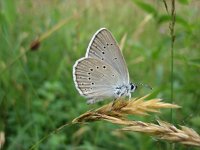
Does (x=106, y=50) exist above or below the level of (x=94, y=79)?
above

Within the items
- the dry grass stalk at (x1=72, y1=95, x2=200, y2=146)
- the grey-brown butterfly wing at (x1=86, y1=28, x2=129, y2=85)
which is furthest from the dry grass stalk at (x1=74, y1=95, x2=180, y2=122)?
the grey-brown butterfly wing at (x1=86, y1=28, x2=129, y2=85)

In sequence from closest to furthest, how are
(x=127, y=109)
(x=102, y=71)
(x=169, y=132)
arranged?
(x=169, y=132) < (x=127, y=109) < (x=102, y=71)

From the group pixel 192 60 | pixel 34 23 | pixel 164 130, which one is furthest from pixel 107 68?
pixel 34 23

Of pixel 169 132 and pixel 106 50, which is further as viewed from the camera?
pixel 106 50

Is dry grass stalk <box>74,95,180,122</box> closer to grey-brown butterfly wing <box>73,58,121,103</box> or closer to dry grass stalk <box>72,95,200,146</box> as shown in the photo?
dry grass stalk <box>72,95,200,146</box>

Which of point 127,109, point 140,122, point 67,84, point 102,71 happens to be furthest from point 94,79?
point 67,84

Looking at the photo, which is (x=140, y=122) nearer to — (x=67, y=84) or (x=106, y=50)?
(x=106, y=50)

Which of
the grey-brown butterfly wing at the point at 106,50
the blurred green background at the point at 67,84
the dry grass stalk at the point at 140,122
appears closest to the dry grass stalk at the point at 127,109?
the dry grass stalk at the point at 140,122
